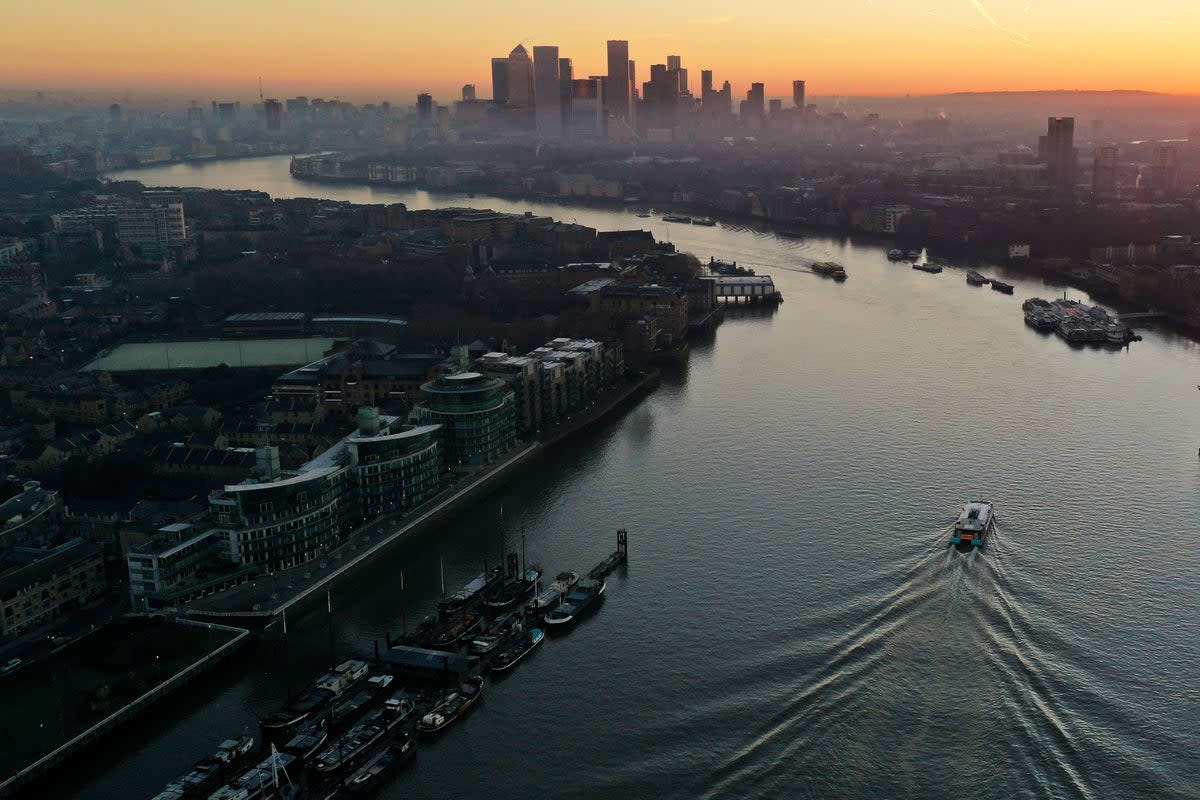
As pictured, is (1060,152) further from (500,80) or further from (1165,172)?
(500,80)

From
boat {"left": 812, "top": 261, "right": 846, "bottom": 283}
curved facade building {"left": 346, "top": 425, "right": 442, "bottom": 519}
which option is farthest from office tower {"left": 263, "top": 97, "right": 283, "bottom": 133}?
curved facade building {"left": 346, "top": 425, "right": 442, "bottom": 519}

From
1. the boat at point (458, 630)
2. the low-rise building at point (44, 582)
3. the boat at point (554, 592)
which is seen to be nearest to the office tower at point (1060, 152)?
the boat at point (554, 592)

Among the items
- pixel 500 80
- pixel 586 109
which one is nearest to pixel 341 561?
pixel 586 109

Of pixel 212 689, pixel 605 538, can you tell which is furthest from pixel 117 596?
pixel 605 538

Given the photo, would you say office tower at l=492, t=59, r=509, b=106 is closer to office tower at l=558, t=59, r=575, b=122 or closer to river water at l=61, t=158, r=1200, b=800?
office tower at l=558, t=59, r=575, b=122

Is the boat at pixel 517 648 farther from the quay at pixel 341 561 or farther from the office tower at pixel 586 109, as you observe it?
the office tower at pixel 586 109

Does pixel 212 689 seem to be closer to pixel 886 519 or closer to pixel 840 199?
pixel 886 519
